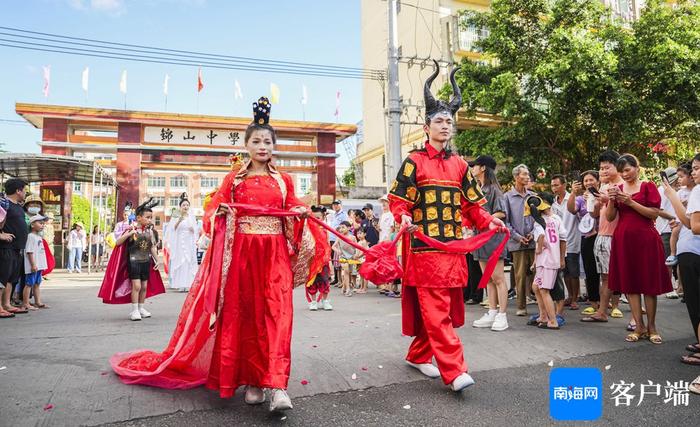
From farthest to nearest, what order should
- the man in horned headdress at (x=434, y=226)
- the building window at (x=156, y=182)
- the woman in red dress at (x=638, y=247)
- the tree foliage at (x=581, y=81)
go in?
the building window at (x=156, y=182)
the tree foliage at (x=581, y=81)
the woman in red dress at (x=638, y=247)
the man in horned headdress at (x=434, y=226)

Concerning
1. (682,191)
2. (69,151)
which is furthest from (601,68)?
(69,151)

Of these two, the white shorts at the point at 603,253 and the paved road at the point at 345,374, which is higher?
the white shorts at the point at 603,253

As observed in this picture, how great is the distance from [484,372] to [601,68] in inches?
525

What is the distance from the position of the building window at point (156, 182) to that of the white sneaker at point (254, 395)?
2394 inches

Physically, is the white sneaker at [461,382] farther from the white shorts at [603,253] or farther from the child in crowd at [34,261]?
the child in crowd at [34,261]

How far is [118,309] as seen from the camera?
735cm

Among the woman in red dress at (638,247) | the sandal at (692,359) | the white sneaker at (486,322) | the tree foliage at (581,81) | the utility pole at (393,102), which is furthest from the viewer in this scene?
the tree foliage at (581,81)

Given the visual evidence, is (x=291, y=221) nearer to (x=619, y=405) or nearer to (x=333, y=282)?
(x=619, y=405)

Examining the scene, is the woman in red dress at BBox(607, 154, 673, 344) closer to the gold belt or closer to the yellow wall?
the gold belt

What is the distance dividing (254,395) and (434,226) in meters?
1.74

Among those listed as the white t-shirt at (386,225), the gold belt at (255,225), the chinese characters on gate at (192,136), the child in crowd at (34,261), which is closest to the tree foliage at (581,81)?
the white t-shirt at (386,225)

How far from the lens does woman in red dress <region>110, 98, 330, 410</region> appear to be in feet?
9.98

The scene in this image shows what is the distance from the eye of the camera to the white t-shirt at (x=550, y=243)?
16.9 feet

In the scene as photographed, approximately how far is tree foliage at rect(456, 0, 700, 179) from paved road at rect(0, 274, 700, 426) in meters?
10.6
